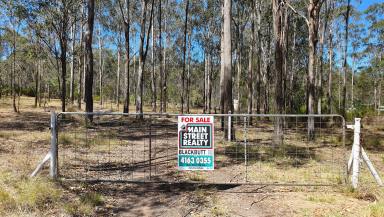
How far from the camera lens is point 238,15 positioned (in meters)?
34.0

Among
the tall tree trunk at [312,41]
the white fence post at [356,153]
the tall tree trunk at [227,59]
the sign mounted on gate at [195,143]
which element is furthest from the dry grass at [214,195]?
the tall tree trunk at [312,41]

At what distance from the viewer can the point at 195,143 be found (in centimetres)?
689

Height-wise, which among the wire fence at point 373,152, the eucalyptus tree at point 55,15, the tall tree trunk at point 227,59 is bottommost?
the wire fence at point 373,152

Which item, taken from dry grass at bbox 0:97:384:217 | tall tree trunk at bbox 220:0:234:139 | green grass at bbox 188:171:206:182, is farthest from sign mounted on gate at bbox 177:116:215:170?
tall tree trunk at bbox 220:0:234:139

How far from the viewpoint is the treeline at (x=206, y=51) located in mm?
15245

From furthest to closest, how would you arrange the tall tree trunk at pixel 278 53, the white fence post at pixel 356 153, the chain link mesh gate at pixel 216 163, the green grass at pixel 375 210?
1. the tall tree trunk at pixel 278 53
2. the chain link mesh gate at pixel 216 163
3. the white fence post at pixel 356 153
4. the green grass at pixel 375 210

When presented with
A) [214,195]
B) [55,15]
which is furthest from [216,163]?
[55,15]

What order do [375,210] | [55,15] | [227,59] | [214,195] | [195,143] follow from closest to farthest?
1. [375,210]
2. [214,195]
3. [195,143]
4. [227,59]
5. [55,15]

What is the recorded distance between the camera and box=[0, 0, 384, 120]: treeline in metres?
15.2

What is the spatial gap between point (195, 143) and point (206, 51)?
3869 centimetres

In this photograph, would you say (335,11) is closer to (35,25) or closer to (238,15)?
(238,15)

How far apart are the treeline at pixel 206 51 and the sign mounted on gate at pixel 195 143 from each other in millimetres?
6417

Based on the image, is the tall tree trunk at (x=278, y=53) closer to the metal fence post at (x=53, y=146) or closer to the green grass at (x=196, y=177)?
the green grass at (x=196, y=177)

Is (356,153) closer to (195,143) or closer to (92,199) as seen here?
(195,143)
